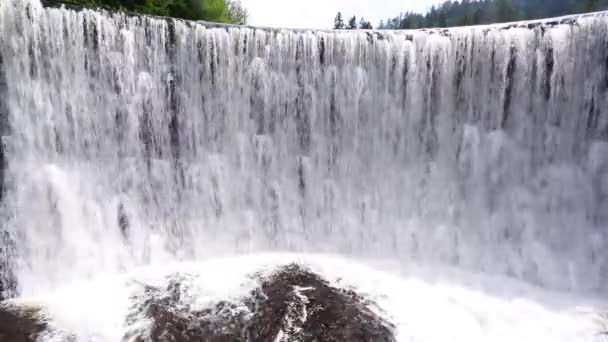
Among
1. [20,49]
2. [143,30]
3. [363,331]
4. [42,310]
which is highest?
[143,30]

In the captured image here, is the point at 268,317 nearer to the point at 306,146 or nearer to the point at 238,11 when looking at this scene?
the point at 306,146

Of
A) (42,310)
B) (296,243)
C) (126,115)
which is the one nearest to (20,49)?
(126,115)

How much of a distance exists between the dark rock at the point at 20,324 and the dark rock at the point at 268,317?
1445 mm

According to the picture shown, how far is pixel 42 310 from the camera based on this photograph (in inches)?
309

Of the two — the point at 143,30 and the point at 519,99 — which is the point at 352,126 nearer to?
the point at 519,99

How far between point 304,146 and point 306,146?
50 mm

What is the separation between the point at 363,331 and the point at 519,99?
6.41m

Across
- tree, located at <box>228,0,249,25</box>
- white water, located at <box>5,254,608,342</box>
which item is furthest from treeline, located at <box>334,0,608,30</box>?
white water, located at <box>5,254,608,342</box>

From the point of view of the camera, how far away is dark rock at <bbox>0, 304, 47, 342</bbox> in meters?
7.00

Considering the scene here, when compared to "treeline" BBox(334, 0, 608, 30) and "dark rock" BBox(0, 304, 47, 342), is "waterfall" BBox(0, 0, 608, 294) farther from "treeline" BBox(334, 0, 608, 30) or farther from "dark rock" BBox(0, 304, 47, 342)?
"treeline" BBox(334, 0, 608, 30)

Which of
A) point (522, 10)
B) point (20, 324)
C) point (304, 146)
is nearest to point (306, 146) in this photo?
point (304, 146)

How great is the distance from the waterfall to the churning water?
1.3 inches

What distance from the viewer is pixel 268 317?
25.5ft

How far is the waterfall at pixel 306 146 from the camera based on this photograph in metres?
8.85
